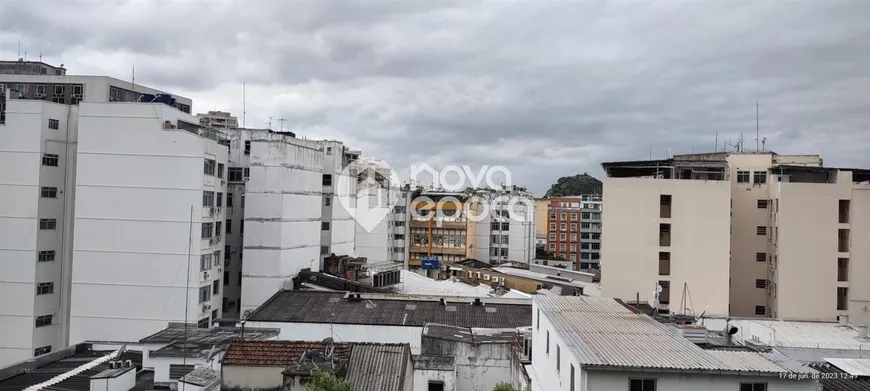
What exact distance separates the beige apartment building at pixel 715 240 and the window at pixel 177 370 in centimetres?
2344

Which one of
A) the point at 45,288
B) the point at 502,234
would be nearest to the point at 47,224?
the point at 45,288

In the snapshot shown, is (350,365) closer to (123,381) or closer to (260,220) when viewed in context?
(123,381)

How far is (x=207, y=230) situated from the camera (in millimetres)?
35562

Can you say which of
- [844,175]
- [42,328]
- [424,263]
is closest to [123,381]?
[42,328]

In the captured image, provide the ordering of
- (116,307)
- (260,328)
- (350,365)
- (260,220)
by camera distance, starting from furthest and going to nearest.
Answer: (260,220)
(116,307)
(260,328)
(350,365)

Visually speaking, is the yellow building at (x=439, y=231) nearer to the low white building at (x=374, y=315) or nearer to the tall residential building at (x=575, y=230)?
the tall residential building at (x=575, y=230)

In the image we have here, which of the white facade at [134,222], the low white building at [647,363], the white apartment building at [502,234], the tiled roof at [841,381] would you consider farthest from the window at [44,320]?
the white apartment building at [502,234]

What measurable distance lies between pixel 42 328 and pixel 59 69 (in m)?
30.6

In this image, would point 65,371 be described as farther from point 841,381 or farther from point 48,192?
point 841,381

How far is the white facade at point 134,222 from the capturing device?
3403cm

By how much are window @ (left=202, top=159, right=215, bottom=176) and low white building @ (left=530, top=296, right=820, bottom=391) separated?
23883mm

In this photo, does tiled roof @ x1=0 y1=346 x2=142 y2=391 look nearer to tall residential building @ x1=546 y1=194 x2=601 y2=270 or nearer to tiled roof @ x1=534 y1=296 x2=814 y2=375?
tiled roof @ x1=534 y1=296 x2=814 y2=375

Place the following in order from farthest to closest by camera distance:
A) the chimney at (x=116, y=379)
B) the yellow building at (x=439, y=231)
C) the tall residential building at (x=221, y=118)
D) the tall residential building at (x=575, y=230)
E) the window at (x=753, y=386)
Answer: the tall residential building at (x=575, y=230) → the yellow building at (x=439, y=231) → the tall residential building at (x=221, y=118) → the chimney at (x=116, y=379) → the window at (x=753, y=386)

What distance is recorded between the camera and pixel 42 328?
34.9m
